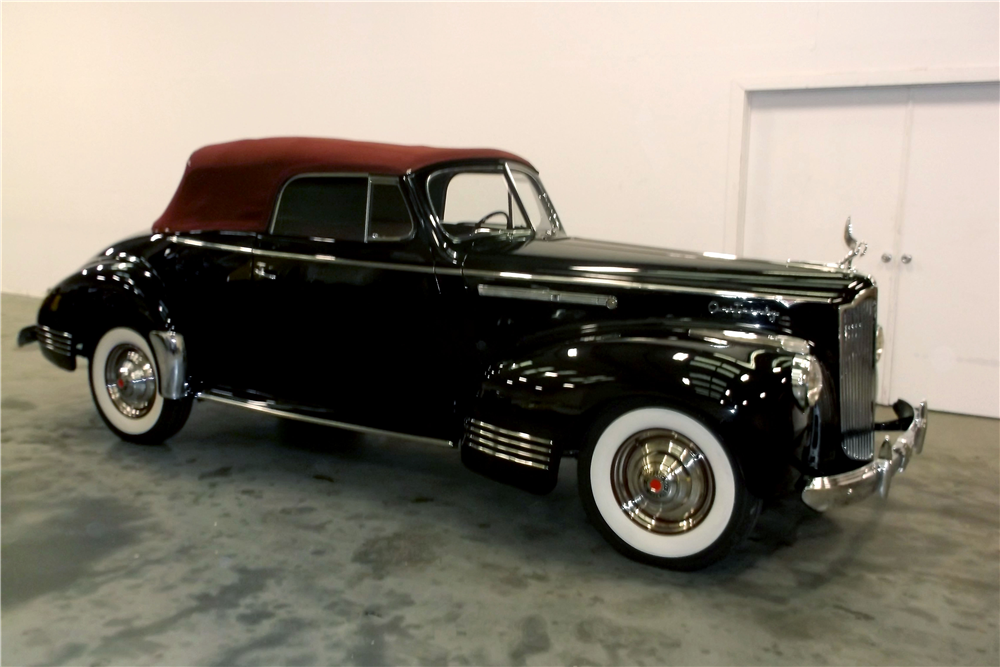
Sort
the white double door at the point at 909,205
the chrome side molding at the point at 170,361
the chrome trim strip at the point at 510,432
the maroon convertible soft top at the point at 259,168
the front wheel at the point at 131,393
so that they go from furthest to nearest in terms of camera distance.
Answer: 1. the white double door at the point at 909,205
2. the front wheel at the point at 131,393
3. the chrome side molding at the point at 170,361
4. the maroon convertible soft top at the point at 259,168
5. the chrome trim strip at the point at 510,432

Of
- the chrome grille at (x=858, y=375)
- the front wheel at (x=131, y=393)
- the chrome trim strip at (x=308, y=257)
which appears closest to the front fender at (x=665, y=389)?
the chrome grille at (x=858, y=375)

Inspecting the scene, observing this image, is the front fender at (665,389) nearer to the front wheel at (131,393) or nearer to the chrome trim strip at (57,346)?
the front wheel at (131,393)

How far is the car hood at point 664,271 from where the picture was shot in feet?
10.3

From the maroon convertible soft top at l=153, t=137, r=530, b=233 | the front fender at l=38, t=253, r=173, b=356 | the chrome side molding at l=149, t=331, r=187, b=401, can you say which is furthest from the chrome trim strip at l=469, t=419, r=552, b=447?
the front fender at l=38, t=253, r=173, b=356

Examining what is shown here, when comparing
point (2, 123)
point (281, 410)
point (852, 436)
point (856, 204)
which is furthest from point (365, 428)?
point (2, 123)

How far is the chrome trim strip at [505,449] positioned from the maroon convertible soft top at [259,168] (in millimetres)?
1216

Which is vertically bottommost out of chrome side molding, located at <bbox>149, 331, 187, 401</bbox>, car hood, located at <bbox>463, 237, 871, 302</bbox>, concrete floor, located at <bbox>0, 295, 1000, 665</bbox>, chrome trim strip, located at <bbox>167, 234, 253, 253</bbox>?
concrete floor, located at <bbox>0, 295, 1000, 665</bbox>

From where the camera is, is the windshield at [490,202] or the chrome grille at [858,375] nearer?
the chrome grille at [858,375]

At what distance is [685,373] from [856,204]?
119 inches

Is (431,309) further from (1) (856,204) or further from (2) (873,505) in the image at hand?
(1) (856,204)

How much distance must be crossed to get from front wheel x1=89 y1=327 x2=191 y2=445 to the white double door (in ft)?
12.6

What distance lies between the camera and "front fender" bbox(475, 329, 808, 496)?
271 cm

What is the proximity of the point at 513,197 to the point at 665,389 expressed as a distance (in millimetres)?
1567

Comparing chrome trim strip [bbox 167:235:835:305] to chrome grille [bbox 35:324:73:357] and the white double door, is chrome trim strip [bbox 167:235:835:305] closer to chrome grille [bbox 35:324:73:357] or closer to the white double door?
chrome grille [bbox 35:324:73:357]
